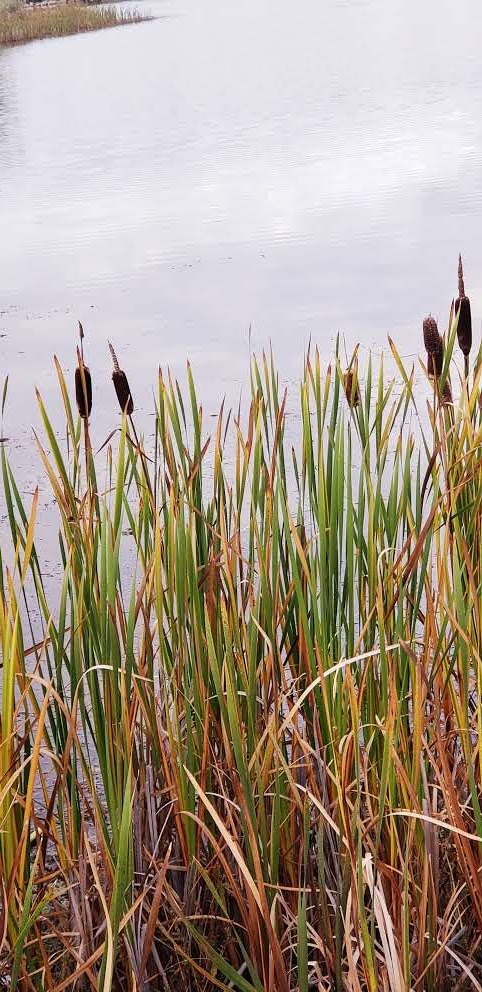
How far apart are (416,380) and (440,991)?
3042 millimetres

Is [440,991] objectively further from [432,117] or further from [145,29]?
[145,29]

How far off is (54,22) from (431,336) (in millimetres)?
26786

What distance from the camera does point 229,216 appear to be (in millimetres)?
7406

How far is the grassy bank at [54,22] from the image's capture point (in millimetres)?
25562

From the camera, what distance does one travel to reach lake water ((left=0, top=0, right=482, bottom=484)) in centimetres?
507

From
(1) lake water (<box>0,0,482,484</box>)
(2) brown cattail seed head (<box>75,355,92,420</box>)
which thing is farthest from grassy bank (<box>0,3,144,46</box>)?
(2) brown cattail seed head (<box>75,355,92,420</box>)

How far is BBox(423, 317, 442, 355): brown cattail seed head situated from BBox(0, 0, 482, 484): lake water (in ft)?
7.84

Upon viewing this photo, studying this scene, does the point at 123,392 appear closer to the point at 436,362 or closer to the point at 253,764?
the point at 436,362

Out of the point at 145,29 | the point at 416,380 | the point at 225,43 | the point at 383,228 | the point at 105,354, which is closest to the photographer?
the point at 416,380

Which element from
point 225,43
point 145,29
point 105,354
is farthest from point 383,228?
point 145,29

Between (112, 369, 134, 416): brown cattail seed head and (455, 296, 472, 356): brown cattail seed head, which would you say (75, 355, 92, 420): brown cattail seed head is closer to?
(112, 369, 134, 416): brown cattail seed head

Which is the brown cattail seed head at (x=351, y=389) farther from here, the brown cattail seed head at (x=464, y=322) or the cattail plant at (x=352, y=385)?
the brown cattail seed head at (x=464, y=322)

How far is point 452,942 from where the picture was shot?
4.95 ft

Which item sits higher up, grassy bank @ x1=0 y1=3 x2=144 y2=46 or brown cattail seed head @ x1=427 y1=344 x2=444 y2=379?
grassy bank @ x1=0 y1=3 x2=144 y2=46
